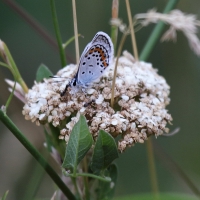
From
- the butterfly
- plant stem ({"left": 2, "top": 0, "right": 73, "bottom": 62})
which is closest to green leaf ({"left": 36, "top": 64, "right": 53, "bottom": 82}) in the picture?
the butterfly

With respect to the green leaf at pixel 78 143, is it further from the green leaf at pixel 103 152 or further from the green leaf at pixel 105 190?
the green leaf at pixel 105 190

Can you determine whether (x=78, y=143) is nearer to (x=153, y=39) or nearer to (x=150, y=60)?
(x=153, y=39)

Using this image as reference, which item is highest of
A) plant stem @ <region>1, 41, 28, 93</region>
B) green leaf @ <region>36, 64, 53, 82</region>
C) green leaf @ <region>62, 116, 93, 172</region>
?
plant stem @ <region>1, 41, 28, 93</region>

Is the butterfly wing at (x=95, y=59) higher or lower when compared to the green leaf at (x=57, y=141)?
higher

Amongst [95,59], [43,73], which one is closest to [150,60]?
[43,73]

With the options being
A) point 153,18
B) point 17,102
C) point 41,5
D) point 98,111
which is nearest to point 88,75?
point 98,111

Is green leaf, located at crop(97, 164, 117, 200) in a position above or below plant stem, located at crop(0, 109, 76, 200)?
below

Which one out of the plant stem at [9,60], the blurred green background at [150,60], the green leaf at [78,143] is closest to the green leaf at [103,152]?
the green leaf at [78,143]

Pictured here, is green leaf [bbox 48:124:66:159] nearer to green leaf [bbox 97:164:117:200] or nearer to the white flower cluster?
the white flower cluster
